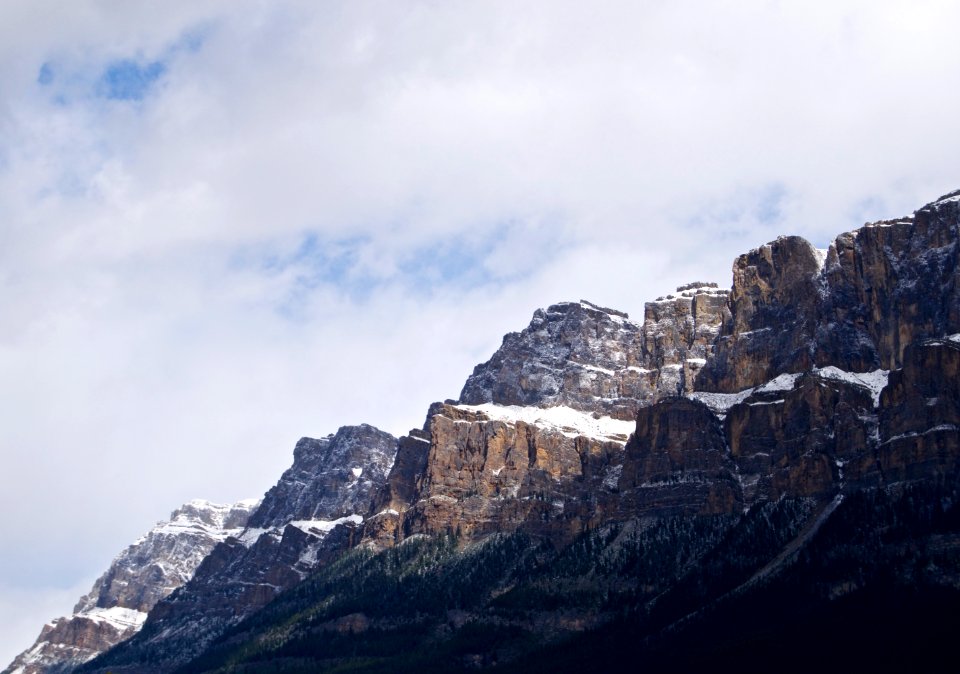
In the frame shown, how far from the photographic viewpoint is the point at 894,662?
655ft

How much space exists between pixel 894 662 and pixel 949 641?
24.5ft

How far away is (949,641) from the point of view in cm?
19900
